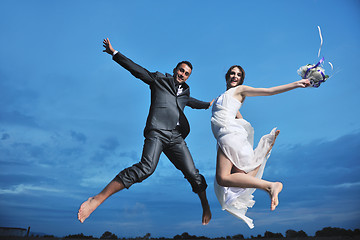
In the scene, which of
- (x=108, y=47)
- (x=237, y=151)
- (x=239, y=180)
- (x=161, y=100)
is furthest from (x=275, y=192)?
(x=108, y=47)

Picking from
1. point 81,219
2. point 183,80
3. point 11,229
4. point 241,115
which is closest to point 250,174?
point 241,115

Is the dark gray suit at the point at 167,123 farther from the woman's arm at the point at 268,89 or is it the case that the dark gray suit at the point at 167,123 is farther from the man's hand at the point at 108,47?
the woman's arm at the point at 268,89

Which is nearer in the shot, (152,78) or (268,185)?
(268,185)

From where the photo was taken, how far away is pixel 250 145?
4.14 m

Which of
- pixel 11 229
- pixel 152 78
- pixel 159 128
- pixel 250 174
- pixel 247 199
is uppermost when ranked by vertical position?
pixel 152 78

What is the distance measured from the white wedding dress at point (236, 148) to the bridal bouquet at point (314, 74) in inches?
32.6

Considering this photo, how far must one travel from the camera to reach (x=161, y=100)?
466cm

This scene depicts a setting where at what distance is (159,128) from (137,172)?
0.75 metres

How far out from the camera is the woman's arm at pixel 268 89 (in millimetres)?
3715

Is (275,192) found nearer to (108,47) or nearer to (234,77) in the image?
(234,77)

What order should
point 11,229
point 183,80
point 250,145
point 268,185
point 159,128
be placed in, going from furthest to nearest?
point 11,229
point 183,80
point 159,128
point 250,145
point 268,185

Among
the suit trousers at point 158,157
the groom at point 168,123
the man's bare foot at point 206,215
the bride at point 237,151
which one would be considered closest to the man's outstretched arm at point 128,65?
the groom at point 168,123

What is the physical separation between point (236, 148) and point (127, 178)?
1529 millimetres

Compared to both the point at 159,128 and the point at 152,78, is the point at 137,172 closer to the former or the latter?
the point at 159,128
